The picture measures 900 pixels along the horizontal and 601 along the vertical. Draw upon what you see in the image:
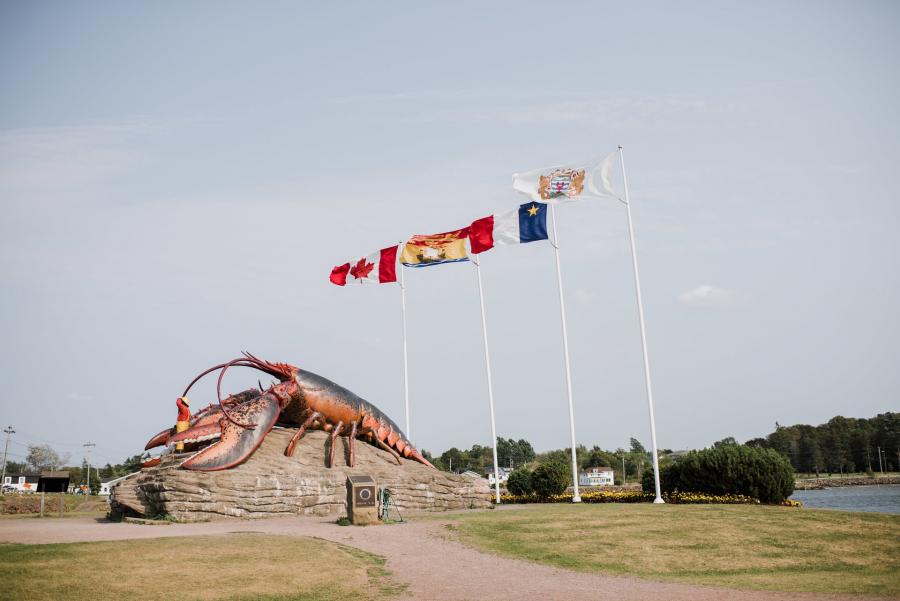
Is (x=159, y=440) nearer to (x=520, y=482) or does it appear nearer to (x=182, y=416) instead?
(x=182, y=416)

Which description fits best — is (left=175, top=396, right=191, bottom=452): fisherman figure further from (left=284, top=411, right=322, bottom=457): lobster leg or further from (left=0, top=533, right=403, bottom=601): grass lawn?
(left=0, top=533, right=403, bottom=601): grass lawn

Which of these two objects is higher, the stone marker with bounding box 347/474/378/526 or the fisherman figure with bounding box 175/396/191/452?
the fisherman figure with bounding box 175/396/191/452

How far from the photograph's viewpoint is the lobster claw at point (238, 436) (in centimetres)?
2323

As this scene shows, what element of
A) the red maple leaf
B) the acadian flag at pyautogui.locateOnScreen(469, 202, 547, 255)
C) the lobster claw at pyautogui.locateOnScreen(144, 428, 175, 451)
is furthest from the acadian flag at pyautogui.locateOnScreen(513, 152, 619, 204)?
the lobster claw at pyautogui.locateOnScreen(144, 428, 175, 451)

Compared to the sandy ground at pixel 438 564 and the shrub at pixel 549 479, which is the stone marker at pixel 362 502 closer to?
the sandy ground at pixel 438 564

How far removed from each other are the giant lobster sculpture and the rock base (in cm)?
50

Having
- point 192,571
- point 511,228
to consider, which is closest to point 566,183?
point 511,228

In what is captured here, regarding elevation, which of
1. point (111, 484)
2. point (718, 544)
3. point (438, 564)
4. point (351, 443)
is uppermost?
point (351, 443)

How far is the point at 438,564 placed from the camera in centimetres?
1522

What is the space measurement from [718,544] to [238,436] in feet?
53.7

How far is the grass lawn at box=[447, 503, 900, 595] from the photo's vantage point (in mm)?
14562

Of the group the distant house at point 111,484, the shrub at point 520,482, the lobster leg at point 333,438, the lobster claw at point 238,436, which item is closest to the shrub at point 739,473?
the shrub at point 520,482

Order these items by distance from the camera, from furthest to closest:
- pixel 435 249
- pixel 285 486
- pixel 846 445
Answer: pixel 846 445, pixel 435 249, pixel 285 486

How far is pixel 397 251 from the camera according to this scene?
125 ft
